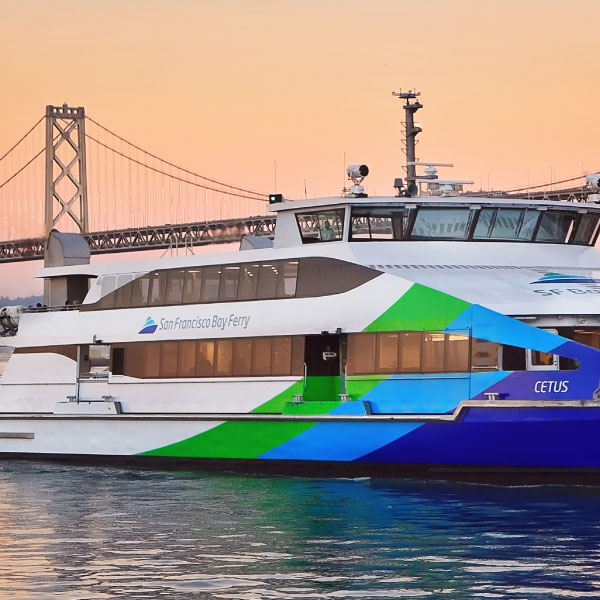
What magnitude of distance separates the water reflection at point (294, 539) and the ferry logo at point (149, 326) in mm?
2850

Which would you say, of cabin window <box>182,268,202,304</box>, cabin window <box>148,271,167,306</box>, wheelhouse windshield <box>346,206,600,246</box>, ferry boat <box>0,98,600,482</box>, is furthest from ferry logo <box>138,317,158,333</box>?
wheelhouse windshield <box>346,206,600,246</box>

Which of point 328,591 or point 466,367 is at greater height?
point 466,367

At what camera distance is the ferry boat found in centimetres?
1872

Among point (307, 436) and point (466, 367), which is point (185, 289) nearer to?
point (307, 436)

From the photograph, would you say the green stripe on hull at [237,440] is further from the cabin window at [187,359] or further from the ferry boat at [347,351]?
the cabin window at [187,359]

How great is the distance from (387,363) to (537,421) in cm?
245

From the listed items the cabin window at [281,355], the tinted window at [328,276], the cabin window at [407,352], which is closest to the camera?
the cabin window at [407,352]

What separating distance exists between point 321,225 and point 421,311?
3005mm

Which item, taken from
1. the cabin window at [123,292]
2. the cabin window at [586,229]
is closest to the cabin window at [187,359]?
the cabin window at [123,292]

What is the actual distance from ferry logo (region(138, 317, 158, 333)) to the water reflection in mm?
2850

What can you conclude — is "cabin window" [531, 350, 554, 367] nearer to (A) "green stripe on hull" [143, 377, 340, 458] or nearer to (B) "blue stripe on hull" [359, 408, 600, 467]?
(B) "blue stripe on hull" [359, 408, 600, 467]

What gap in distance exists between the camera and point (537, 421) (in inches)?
725

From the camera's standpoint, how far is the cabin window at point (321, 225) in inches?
843

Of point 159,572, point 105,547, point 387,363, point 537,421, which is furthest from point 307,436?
point 159,572
